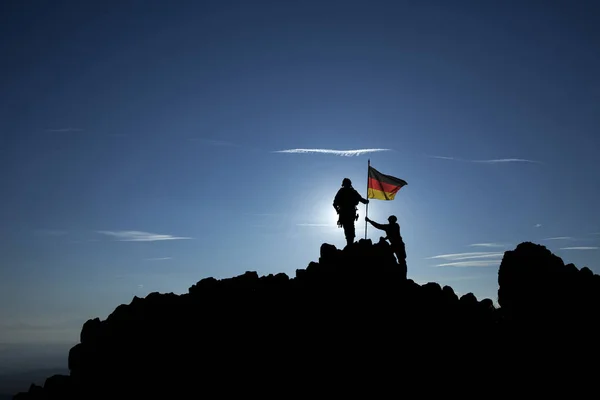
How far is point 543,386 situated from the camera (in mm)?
24188

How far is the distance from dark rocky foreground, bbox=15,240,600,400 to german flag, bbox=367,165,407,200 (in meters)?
4.99

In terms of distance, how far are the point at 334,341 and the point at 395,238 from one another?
26.4 ft

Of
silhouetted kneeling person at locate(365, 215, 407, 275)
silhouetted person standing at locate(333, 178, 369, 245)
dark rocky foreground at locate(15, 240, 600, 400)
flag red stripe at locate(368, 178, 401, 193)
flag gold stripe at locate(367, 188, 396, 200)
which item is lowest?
dark rocky foreground at locate(15, 240, 600, 400)

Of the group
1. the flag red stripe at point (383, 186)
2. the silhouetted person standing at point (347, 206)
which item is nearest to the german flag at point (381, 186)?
the flag red stripe at point (383, 186)

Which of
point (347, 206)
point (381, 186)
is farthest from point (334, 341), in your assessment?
point (381, 186)

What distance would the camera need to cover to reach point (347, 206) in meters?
27.7

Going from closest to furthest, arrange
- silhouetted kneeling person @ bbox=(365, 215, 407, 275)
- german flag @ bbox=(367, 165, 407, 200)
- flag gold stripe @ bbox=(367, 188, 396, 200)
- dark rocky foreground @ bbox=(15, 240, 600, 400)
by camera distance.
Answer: dark rocky foreground @ bbox=(15, 240, 600, 400), silhouetted kneeling person @ bbox=(365, 215, 407, 275), flag gold stripe @ bbox=(367, 188, 396, 200), german flag @ bbox=(367, 165, 407, 200)

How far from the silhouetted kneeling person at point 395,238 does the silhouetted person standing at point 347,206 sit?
2157mm

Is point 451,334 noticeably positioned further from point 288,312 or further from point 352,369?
point 288,312

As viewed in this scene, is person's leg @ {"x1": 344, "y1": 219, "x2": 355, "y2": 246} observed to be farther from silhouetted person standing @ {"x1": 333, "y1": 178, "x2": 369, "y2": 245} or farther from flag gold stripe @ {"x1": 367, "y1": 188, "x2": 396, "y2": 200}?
flag gold stripe @ {"x1": 367, "y1": 188, "x2": 396, "y2": 200}

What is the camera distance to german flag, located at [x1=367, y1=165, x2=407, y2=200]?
30.8 meters

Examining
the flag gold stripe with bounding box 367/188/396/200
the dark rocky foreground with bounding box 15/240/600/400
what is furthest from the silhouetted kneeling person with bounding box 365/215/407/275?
the flag gold stripe with bounding box 367/188/396/200

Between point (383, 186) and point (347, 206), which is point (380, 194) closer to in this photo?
point (383, 186)

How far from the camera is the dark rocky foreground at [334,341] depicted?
75.8 ft
